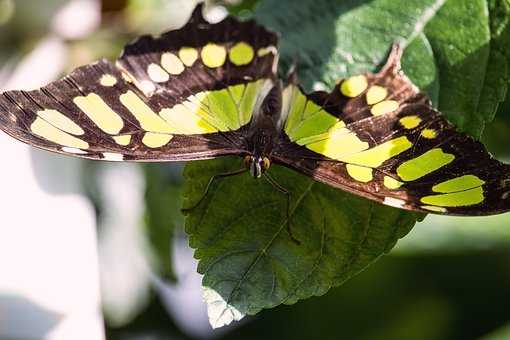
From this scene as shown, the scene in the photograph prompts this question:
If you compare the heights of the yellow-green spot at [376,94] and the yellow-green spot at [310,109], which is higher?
the yellow-green spot at [376,94]

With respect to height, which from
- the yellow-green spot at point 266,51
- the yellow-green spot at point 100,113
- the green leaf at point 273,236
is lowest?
the green leaf at point 273,236

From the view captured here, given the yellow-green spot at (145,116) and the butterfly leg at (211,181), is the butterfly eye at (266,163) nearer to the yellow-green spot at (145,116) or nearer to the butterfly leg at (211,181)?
the butterfly leg at (211,181)

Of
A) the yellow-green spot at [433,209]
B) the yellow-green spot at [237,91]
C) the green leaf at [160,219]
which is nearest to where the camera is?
the yellow-green spot at [433,209]

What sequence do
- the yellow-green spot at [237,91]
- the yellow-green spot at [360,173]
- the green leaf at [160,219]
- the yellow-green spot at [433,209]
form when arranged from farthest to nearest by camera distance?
the green leaf at [160,219] < the yellow-green spot at [237,91] < the yellow-green spot at [360,173] < the yellow-green spot at [433,209]

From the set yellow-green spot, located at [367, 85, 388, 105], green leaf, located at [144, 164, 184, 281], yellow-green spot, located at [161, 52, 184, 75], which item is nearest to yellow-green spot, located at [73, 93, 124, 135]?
yellow-green spot, located at [161, 52, 184, 75]

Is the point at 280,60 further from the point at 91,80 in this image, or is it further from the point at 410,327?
the point at 410,327

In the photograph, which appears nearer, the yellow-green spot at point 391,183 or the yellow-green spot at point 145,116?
the yellow-green spot at point 391,183

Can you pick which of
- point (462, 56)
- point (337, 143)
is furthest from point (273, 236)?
point (462, 56)

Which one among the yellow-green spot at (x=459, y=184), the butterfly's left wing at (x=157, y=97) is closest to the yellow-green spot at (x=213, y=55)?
the butterfly's left wing at (x=157, y=97)

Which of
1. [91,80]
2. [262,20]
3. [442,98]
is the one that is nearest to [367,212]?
[442,98]
